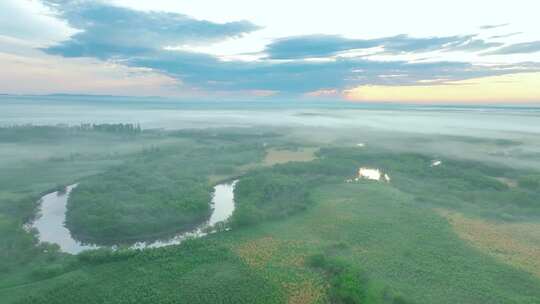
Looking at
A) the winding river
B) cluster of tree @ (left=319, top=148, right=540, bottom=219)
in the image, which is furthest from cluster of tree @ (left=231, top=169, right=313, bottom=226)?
cluster of tree @ (left=319, top=148, right=540, bottom=219)

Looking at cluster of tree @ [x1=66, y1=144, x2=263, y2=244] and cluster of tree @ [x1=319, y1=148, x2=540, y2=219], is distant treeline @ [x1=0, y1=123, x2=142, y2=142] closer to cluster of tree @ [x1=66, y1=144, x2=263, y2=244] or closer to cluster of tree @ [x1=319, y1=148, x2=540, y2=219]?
cluster of tree @ [x1=66, y1=144, x2=263, y2=244]

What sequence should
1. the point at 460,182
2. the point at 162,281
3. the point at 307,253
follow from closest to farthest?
the point at 162,281 < the point at 307,253 < the point at 460,182

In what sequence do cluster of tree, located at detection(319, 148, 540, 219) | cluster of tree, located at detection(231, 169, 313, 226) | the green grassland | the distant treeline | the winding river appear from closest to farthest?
the green grassland < the winding river < cluster of tree, located at detection(231, 169, 313, 226) < cluster of tree, located at detection(319, 148, 540, 219) < the distant treeline

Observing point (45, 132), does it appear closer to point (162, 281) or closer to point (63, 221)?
point (63, 221)

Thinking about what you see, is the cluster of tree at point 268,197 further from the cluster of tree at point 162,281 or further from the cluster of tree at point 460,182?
the cluster of tree at point 460,182

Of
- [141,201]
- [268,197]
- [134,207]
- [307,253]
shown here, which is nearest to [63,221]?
[134,207]

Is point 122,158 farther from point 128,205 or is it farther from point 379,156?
point 379,156
